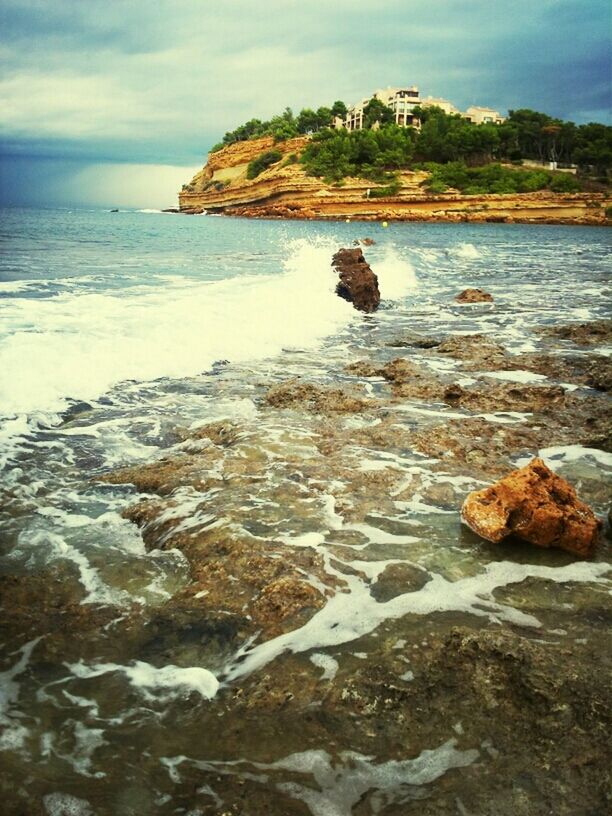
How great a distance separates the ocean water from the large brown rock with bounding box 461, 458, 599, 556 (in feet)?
0.61

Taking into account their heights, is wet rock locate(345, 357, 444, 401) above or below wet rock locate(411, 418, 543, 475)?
above

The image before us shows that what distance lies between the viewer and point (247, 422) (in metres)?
5.90

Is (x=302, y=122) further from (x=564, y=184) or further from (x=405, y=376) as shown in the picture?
(x=405, y=376)

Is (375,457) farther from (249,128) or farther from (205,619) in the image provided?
(249,128)

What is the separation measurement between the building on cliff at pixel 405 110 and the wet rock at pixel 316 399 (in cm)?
12700

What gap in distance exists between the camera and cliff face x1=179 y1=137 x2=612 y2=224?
72500 millimetres

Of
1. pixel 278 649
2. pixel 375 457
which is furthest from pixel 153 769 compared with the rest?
pixel 375 457

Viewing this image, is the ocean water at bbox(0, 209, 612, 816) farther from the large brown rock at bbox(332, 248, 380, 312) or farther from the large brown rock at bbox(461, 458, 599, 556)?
the large brown rock at bbox(332, 248, 380, 312)

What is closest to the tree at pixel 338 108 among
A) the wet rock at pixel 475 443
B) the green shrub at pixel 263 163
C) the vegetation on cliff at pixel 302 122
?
the vegetation on cliff at pixel 302 122

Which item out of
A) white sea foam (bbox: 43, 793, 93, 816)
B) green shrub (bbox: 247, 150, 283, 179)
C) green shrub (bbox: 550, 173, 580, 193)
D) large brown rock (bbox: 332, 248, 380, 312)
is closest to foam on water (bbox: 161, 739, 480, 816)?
white sea foam (bbox: 43, 793, 93, 816)

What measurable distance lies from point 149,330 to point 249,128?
140 metres

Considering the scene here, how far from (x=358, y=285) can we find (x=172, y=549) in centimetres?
1060

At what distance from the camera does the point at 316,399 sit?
657cm

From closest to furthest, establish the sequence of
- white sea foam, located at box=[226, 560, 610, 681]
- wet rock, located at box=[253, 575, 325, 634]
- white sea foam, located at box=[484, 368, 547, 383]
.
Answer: white sea foam, located at box=[226, 560, 610, 681]
wet rock, located at box=[253, 575, 325, 634]
white sea foam, located at box=[484, 368, 547, 383]
